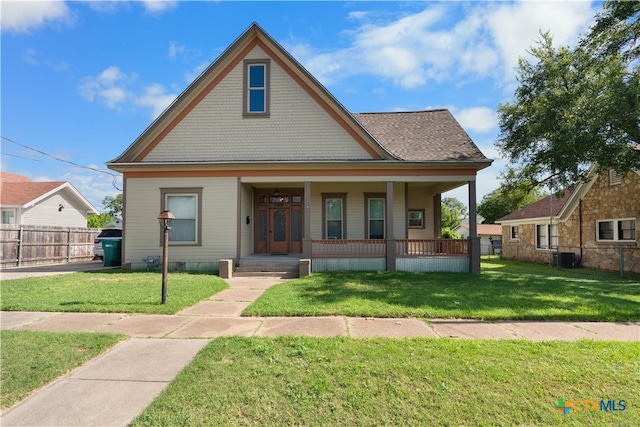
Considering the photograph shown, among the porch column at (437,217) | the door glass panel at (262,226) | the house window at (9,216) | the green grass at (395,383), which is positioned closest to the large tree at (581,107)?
the porch column at (437,217)

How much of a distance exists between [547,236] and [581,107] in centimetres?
1157

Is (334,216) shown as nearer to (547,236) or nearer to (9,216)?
(547,236)

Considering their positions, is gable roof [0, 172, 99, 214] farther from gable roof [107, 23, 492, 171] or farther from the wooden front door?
the wooden front door

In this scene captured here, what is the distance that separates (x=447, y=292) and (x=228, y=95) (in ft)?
33.7

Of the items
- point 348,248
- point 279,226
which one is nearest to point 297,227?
point 279,226

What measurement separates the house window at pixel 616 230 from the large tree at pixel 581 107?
3.33m

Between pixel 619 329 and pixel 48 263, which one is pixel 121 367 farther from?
pixel 48 263

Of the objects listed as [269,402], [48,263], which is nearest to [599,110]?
[269,402]

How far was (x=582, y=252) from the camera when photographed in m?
16.9

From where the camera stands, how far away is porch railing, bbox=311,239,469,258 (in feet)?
38.2

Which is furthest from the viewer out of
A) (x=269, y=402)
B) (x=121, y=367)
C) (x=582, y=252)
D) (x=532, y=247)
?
(x=532, y=247)

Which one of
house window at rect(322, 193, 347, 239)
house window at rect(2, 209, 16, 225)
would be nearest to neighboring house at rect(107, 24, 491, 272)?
house window at rect(322, 193, 347, 239)

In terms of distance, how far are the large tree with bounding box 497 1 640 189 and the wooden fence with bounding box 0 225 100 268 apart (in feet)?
72.7

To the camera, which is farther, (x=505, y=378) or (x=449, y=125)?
(x=449, y=125)
